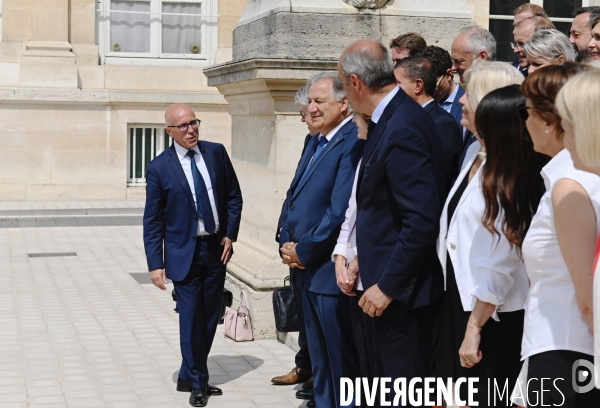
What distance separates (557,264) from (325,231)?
6.70 feet

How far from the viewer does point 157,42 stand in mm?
17578

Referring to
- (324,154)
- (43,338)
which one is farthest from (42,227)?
(324,154)

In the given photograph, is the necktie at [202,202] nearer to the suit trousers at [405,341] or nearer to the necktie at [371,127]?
the necktie at [371,127]

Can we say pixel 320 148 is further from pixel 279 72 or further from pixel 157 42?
pixel 157 42

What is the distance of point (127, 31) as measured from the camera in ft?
57.1

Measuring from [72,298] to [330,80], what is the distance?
4554 mm

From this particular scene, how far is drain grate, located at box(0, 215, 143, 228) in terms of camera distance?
44.5 feet

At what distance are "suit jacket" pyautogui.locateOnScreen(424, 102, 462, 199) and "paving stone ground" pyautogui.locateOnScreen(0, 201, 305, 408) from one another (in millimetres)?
1968

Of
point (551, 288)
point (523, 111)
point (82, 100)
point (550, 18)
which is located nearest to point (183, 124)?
point (523, 111)

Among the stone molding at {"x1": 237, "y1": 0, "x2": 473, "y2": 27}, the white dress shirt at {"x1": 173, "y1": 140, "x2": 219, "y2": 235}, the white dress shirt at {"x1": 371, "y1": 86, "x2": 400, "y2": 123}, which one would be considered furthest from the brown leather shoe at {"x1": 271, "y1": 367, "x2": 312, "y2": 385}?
the stone molding at {"x1": 237, "y1": 0, "x2": 473, "y2": 27}

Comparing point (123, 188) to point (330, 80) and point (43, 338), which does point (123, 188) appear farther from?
point (330, 80)

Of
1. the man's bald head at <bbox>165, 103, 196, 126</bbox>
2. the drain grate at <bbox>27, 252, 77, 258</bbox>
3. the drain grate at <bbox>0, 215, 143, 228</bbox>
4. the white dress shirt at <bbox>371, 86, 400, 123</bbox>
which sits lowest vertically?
the drain grate at <bbox>0, 215, 143, 228</bbox>

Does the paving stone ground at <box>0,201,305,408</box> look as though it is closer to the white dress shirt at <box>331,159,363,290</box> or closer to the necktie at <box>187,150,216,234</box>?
the necktie at <box>187,150,216,234</box>

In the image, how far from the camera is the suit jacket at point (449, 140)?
4355 mm
